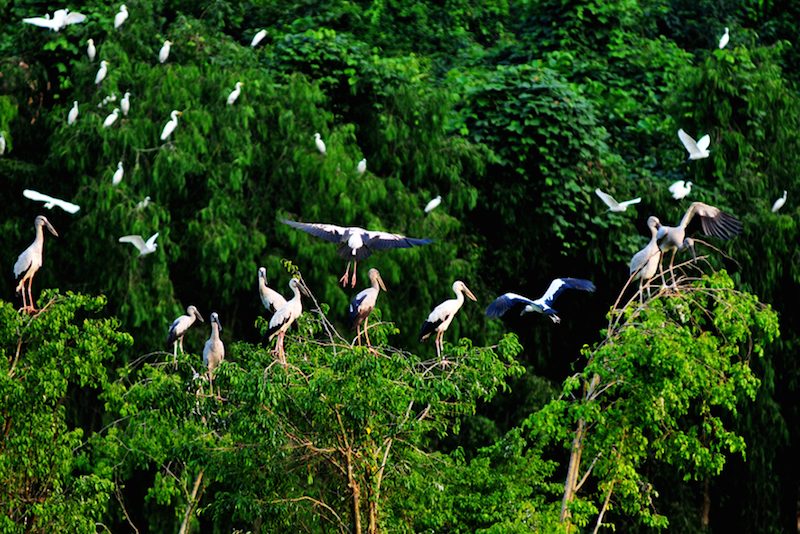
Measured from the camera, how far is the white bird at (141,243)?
31.4 feet

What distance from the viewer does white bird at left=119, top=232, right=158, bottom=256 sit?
31.4 feet

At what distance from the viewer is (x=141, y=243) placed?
31.9 ft

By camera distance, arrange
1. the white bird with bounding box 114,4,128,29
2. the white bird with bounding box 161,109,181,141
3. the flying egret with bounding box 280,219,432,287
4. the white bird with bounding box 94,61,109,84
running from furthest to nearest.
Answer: the white bird with bounding box 114,4,128,29 → the white bird with bounding box 94,61,109,84 → the white bird with bounding box 161,109,181,141 → the flying egret with bounding box 280,219,432,287

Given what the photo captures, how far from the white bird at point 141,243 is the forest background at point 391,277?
0.63 ft

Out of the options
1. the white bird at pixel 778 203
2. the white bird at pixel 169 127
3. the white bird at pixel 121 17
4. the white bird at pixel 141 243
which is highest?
the white bird at pixel 121 17

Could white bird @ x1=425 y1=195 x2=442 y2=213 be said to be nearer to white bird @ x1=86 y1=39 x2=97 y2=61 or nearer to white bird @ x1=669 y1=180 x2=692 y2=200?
white bird @ x1=669 y1=180 x2=692 y2=200

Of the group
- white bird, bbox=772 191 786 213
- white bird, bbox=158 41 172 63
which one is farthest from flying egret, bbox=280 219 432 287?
white bird, bbox=772 191 786 213

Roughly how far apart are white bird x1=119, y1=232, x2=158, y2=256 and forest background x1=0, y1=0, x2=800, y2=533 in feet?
0.63

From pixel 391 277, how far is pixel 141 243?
2422 mm

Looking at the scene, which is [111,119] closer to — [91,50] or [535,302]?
[91,50]

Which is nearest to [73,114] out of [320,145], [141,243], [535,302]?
[141,243]

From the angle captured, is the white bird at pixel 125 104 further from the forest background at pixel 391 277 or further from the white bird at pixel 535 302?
the white bird at pixel 535 302

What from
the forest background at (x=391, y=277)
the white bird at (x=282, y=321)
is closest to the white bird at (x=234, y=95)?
the forest background at (x=391, y=277)

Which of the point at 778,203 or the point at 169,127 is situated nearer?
the point at 169,127
